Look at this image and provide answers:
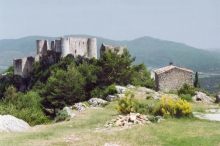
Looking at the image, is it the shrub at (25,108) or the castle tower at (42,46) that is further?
the castle tower at (42,46)

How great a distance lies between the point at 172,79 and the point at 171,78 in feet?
0.44

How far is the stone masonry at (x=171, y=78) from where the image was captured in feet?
101

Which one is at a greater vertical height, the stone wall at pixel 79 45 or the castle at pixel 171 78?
the stone wall at pixel 79 45

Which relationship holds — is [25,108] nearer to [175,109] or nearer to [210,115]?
[175,109]

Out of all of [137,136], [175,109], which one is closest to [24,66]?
[175,109]

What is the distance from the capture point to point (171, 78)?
30.9 m

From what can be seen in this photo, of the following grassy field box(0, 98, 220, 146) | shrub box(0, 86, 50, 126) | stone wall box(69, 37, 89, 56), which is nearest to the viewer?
grassy field box(0, 98, 220, 146)

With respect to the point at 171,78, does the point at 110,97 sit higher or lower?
lower

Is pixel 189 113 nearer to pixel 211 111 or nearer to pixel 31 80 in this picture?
pixel 211 111

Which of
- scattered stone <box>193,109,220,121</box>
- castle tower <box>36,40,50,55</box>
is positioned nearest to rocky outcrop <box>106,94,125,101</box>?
scattered stone <box>193,109,220,121</box>

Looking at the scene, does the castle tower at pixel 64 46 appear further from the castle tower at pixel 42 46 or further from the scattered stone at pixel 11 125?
the scattered stone at pixel 11 125

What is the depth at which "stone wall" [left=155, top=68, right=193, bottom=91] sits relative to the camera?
30828 mm

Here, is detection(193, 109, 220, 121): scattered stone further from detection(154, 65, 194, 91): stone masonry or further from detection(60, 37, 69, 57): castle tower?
detection(60, 37, 69, 57): castle tower

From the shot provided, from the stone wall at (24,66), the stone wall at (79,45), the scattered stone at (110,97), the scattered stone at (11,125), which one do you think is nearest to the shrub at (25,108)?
the scattered stone at (11,125)
